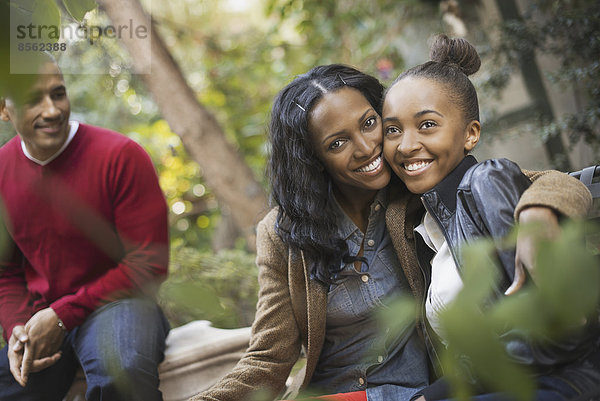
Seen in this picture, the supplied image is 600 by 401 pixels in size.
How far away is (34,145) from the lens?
2322 mm

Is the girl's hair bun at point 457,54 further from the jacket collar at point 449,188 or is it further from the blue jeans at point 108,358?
the blue jeans at point 108,358

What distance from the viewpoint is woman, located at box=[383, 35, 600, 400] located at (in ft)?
3.74

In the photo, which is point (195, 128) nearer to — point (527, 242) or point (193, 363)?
point (193, 363)

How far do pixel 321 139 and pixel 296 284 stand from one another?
1.50ft

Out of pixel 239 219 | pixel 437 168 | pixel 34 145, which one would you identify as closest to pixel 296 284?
pixel 437 168

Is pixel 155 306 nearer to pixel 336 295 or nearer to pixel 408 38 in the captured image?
pixel 336 295

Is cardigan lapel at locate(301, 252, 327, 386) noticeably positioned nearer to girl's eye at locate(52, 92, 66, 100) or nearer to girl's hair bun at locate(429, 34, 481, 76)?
girl's hair bun at locate(429, 34, 481, 76)

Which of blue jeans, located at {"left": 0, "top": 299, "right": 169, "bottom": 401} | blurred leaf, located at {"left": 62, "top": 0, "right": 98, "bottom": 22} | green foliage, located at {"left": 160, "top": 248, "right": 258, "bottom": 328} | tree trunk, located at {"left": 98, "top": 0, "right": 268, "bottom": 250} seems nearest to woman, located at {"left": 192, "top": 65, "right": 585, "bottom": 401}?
blue jeans, located at {"left": 0, "top": 299, "right": 169, "bottom": 401}

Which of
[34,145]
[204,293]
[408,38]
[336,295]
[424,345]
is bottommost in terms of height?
[424,345]

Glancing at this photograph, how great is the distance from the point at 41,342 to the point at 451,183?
60.4 inches

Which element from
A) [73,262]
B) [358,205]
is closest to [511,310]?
[358,205]

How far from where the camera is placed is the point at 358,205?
1.95 meters

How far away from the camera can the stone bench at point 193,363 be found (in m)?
2.33

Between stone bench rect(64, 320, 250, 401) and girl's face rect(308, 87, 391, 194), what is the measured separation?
3.19 feet
